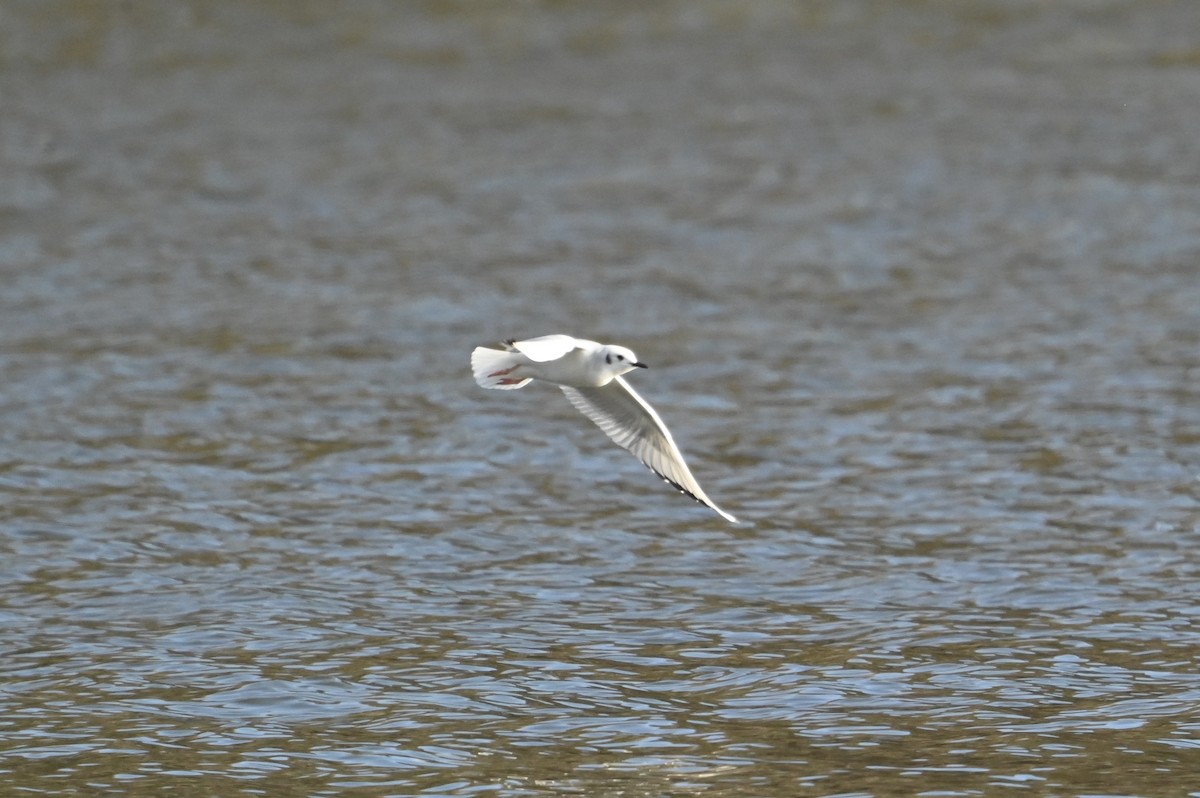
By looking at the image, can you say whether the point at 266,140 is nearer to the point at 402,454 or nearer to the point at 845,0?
the point at 845,0

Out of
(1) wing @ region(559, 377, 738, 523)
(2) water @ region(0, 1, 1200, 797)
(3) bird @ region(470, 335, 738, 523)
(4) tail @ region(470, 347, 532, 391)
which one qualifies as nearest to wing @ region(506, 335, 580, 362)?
(3) bird @ region(470, 335, 738, 523)

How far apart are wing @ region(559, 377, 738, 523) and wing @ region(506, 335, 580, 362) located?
1458mm

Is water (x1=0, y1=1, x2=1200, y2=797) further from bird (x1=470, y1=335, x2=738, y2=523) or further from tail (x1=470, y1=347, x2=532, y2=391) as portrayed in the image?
tail (x1=470, y1=347, x2=532, y2=391)

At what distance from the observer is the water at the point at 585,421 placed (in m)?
9.13

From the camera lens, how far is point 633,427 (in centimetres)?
1039

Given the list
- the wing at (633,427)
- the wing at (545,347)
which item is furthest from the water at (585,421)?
the wing at (545,347)

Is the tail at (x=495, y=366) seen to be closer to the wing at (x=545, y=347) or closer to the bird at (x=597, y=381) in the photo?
the bird at (x=597, y=381)

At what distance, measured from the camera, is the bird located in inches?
351

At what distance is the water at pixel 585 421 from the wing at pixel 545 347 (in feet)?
5.77

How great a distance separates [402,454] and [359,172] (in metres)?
8.69

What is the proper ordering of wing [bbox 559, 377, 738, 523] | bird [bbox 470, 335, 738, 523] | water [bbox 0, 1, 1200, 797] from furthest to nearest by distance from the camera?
wing [bbox 559, 377, 738, 523] < water [bbox 0, 1, 1200, 797] < bird [bbox 470, 335, 738, 523]

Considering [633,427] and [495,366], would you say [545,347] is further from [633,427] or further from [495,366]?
[633,427]

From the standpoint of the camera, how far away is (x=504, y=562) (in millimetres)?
11562

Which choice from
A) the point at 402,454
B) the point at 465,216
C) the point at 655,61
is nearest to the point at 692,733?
the point at 402,454
